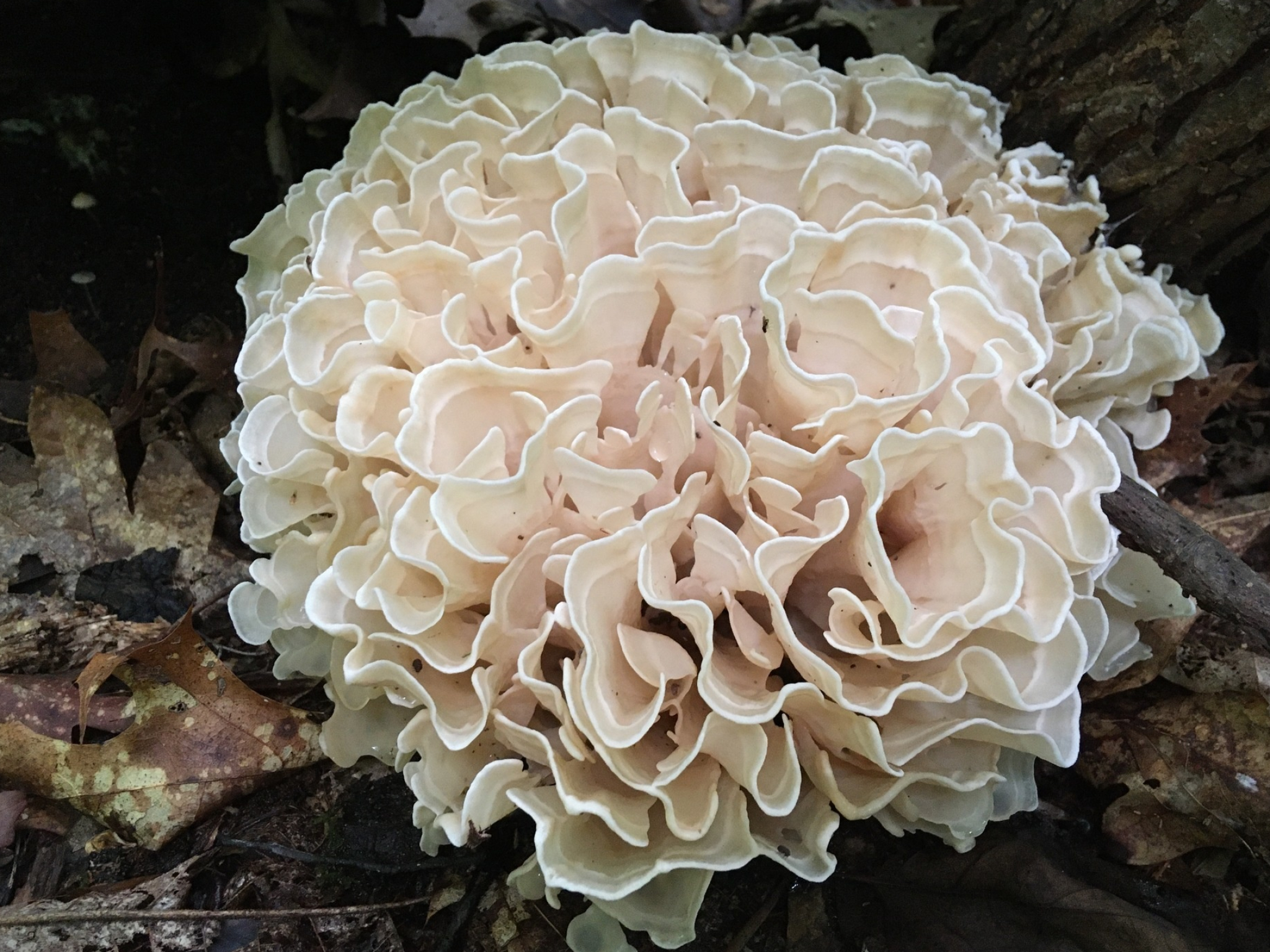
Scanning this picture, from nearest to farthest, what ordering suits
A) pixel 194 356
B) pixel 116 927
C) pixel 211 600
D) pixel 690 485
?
1. pixel 690 485
2. pixel 116 927
3. pixel 211 600
4. pixel 194 356

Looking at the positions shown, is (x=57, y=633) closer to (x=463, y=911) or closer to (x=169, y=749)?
(x=169, y=749)

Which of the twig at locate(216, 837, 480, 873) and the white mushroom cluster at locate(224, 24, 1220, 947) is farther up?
the white mushroom cluster at locate(224, 24, 1220, 947)

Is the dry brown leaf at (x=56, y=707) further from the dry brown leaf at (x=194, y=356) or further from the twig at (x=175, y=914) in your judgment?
the dry brown leaf at (x=194, y=356)

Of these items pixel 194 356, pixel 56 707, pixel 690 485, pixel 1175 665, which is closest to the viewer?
pixel 690 485

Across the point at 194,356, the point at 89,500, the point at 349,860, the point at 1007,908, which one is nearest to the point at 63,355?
the point at 194,356

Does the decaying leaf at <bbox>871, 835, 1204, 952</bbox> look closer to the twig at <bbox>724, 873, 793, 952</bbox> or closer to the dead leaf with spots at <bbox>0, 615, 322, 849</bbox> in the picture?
the twig at <bbox>724, 873, 793, 952</bbox>

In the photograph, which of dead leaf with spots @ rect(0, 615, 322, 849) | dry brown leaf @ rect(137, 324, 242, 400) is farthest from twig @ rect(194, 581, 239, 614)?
dry brown leaf @ rect(137, 324, 242, 400)

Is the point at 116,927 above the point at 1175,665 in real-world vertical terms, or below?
below
